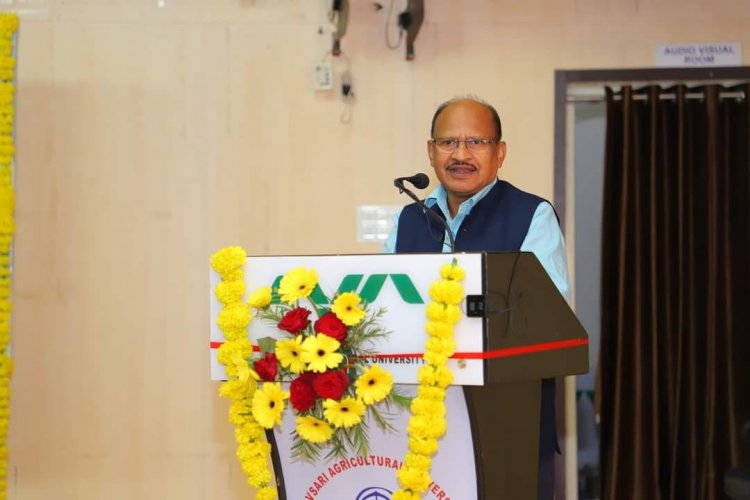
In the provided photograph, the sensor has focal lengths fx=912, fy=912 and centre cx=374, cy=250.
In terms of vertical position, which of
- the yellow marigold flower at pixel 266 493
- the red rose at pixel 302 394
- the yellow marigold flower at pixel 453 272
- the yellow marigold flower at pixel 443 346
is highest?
the yellow marigold flower at pixel 453 272

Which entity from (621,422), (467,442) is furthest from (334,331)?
(621,422)

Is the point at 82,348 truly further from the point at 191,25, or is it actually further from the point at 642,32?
the point at 642,32

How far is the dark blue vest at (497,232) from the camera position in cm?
206

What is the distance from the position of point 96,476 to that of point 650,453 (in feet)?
7.83

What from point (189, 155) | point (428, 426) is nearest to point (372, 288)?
point (428, 426)

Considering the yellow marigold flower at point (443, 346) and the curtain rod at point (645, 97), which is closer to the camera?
the yellow marigold flower at point (443, 346)

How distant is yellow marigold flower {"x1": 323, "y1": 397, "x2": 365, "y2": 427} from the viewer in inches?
68.3

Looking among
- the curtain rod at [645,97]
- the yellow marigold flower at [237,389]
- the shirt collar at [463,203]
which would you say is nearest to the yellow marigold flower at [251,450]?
the yellow marigold flower at [237,389]

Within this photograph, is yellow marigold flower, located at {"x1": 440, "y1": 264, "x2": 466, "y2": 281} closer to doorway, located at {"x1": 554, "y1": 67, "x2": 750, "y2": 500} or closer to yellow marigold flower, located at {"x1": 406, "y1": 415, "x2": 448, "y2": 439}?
yellow marigold flower, located at {"x1": 406, "y1": 415, "x2": 448, "y2": 439}

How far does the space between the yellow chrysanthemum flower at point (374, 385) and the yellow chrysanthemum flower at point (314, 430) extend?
106mm

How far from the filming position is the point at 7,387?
3.87 meters

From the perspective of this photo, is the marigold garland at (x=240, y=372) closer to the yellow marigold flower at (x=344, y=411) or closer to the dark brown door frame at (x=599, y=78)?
the yellow marigold flower at (x=344, y=411)

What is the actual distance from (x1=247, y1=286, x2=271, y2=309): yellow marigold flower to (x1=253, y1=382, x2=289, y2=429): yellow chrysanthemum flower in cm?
16

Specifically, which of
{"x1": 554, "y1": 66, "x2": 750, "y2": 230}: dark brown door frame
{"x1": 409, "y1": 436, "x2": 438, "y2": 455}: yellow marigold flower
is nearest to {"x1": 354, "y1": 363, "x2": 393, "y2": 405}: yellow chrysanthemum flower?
{"x1": 409, "y1": 436, "x2": 438, "y2": 455}: yellow marigold flower
